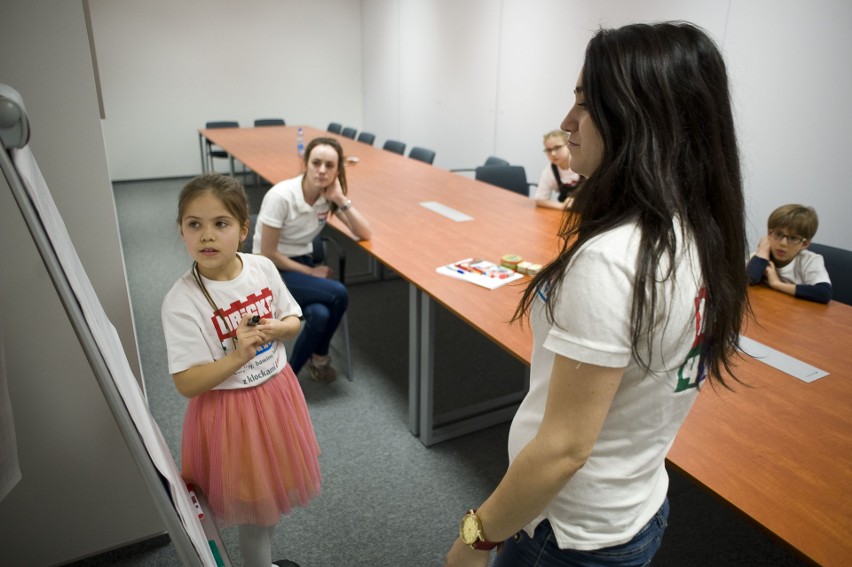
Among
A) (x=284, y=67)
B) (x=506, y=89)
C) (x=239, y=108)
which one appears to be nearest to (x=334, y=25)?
(x=284, y=67)

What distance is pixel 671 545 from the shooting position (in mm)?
1988

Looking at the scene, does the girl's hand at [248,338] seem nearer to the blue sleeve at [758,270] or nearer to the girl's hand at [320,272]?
the girl's hand at [320,272]

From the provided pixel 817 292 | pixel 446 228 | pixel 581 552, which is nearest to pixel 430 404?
pixel 446 228

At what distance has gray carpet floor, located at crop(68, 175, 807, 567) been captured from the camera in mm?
1927

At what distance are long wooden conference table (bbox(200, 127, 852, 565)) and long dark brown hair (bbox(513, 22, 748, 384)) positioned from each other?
0.45 m

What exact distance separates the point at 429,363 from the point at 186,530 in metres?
1.82

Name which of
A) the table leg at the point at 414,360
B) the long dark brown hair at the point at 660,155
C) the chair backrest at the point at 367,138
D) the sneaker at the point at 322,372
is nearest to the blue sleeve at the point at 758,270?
the table leg at the point at 414,360

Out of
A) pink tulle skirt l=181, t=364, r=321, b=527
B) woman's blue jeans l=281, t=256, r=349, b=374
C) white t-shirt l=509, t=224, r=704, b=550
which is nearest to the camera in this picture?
white t-shirt l=509, t=224, r=704, b=550

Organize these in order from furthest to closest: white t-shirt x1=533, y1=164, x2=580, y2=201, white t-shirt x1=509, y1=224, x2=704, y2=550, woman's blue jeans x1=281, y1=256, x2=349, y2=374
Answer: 1. white t-shirt x1=533, y1=164, x2=580, y2=201
2. woman's blue jeans x1=281, y1=256, x2=349, y2=374
3. white t-shirt x1=509, y1=224, x2=704, y2=550

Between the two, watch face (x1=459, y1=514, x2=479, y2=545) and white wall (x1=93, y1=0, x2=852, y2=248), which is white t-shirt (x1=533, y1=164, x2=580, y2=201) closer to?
white wall (x1=93, y1=0, x2=852, y2=248)

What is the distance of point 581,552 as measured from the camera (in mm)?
921

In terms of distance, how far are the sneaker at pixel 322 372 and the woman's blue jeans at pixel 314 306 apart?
0.67 ft

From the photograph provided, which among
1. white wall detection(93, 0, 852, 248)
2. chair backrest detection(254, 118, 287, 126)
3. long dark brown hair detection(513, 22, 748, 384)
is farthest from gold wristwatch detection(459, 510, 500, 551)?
chair backrest detection(254, 118, 287, 126)

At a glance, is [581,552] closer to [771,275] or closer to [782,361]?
[782,361]
